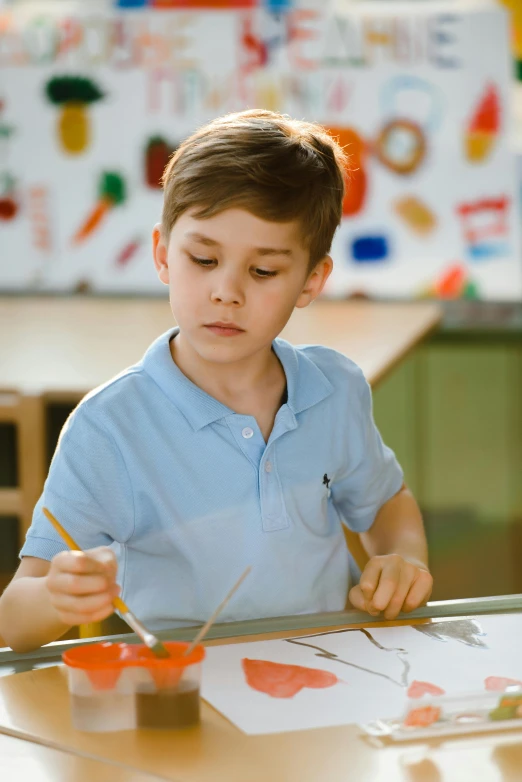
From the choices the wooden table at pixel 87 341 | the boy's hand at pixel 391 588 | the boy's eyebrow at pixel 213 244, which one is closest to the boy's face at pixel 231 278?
the boy's eyebrow at pixel 213 244

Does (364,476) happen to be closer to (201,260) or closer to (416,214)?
(201,260)

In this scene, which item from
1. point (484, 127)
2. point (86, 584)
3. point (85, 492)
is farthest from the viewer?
point (484, 127)

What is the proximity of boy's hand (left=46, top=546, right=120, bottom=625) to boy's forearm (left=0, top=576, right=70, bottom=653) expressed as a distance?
10cm

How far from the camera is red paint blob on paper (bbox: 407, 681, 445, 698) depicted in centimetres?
82

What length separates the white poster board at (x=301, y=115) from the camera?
3.03 metres

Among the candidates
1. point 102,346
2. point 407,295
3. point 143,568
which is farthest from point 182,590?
point 407,295

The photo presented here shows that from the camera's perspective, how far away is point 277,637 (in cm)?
93

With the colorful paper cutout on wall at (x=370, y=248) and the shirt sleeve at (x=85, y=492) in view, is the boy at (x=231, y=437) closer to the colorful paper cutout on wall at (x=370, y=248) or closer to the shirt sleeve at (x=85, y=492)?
the shirt sleeve at (x=85, y=492)

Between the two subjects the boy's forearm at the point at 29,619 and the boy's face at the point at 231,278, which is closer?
the boy's forearm at the point at 29,619

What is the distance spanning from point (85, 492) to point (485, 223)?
227cm

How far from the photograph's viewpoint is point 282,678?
2.76ft

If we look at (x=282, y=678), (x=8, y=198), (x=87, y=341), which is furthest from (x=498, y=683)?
(x=8, y=198)

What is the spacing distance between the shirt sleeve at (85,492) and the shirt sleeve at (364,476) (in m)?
0.27

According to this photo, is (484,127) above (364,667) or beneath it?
above
